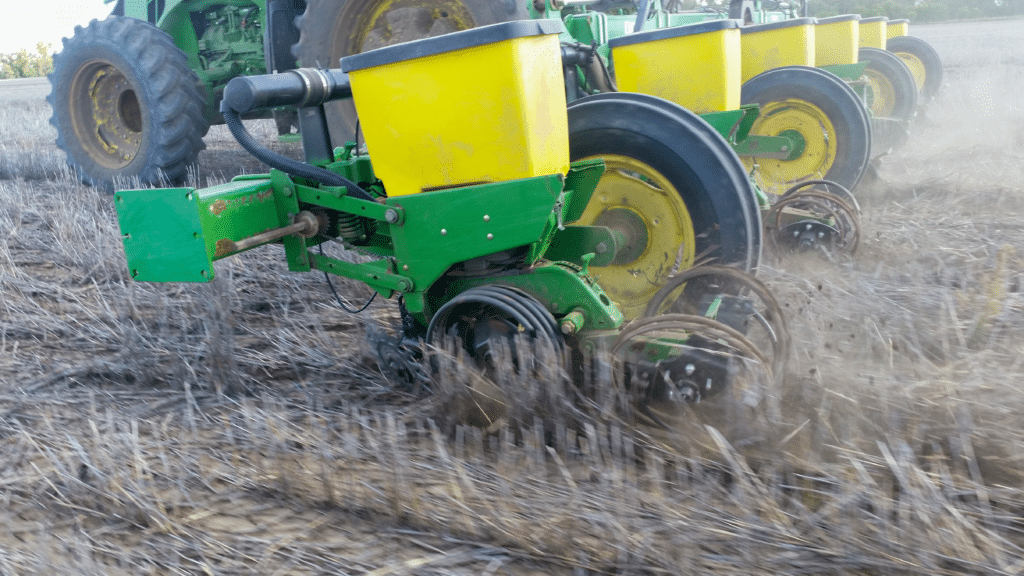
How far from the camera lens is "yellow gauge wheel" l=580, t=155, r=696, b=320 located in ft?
9.32

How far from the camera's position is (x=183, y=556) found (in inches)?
69.8

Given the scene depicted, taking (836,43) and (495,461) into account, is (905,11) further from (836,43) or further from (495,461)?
(495,461)

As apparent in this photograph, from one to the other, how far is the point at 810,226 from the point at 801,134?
1.52 m

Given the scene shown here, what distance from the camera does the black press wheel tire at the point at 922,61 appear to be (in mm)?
9797

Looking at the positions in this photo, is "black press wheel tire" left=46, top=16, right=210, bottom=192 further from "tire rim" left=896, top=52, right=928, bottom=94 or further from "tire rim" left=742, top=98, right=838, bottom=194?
"tire rim" left=896, top=52, right=928, bottom=94

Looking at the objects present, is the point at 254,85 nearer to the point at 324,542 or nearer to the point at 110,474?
the point at 110,474

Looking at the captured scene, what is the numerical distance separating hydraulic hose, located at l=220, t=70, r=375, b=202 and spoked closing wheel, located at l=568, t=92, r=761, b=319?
87 cm

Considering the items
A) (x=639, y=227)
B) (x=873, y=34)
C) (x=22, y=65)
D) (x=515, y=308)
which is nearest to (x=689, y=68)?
(x=639, y=227)

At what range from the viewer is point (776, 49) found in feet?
18.4

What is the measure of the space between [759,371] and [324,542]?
1.14 m

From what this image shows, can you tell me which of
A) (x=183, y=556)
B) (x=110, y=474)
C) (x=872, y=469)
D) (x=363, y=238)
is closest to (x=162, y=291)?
(x=363, y=238)

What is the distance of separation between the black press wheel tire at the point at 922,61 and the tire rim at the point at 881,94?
208cm

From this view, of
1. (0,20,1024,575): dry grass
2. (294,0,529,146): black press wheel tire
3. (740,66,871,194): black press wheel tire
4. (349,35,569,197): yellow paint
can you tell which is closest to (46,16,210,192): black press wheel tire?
(294,0,529,146): black press wheel tire

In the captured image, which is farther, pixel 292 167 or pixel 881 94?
pixel 881 94
